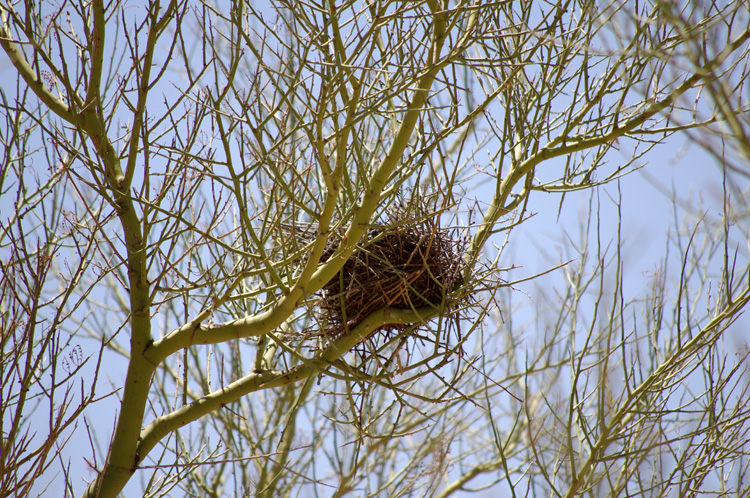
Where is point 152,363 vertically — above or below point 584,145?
below

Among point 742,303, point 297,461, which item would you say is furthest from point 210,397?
point 297,461

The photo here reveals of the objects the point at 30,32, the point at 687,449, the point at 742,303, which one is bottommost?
the point at 687,449

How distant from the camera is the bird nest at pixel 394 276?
2514 mm

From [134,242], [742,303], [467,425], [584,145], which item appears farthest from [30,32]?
[467,425]

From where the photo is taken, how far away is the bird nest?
2514 millimetres

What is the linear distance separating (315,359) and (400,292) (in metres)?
0.41

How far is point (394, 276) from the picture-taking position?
99.3 inches

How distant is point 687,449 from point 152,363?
1962mm

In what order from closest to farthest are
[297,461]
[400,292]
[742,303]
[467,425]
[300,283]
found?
[300,283], [742,303], [400,292], [297,461], [467,425]

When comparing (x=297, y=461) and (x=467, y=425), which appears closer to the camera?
(x=297, y=461)

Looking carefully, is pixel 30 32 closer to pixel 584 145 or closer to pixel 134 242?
pixel 134 242

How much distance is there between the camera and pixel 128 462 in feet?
7.80

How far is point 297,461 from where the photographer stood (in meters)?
5.21

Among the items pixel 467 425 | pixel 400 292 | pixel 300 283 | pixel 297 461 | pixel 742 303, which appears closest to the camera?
A: pixel 300 283
